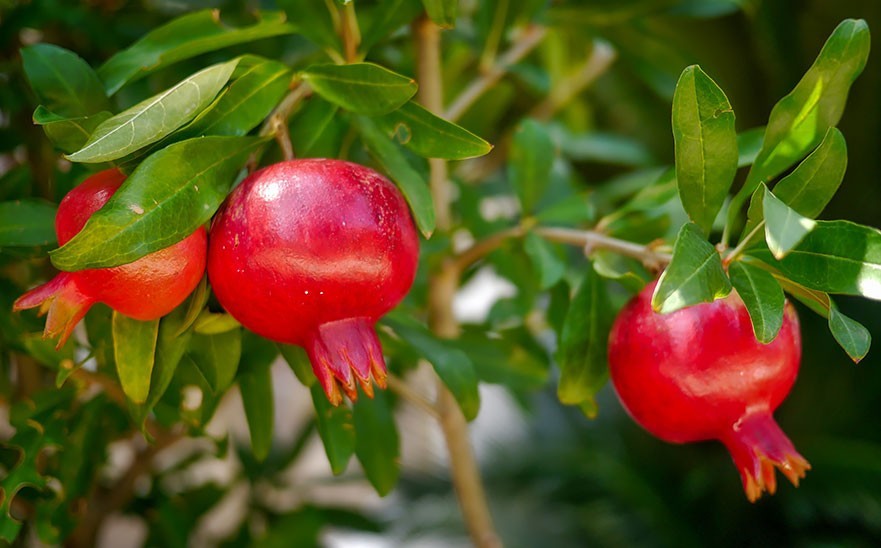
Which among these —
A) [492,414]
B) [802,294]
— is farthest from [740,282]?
[492,414]

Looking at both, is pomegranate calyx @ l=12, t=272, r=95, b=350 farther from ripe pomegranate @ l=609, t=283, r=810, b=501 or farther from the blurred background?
the blurred background

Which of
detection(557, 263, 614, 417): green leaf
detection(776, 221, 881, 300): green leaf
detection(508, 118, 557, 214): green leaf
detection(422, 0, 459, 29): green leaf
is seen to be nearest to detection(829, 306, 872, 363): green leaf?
detection(776, 221, 881, 300): green leaf

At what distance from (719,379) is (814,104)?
7.6 inches

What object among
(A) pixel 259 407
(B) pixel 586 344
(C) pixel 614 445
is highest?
(B) pixel 586 344

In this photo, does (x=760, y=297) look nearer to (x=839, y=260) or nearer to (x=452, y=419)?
(x=839, y=260)

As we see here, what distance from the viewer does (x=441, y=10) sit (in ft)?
1.70

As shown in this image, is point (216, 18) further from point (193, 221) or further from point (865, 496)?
point (865, 496)

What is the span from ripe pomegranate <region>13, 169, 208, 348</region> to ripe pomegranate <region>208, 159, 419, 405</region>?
0.02 m

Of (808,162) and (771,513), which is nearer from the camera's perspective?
(808,162)

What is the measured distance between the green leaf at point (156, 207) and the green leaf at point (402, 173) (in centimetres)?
10

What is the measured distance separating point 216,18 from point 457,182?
15.3 inches

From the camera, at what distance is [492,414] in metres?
1.93

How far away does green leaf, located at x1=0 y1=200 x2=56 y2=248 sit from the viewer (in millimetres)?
537

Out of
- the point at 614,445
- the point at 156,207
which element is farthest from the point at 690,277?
the point at 614,445
